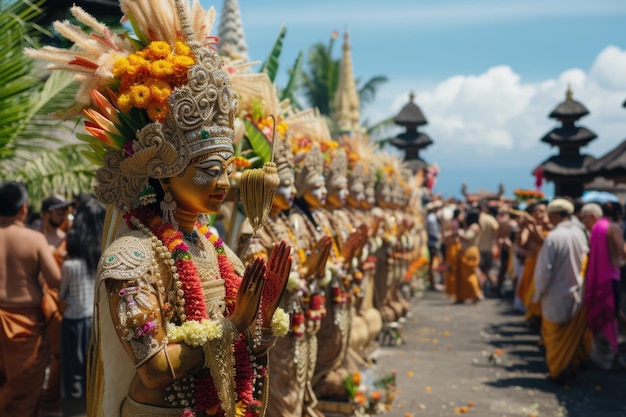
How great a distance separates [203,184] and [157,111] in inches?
14.9

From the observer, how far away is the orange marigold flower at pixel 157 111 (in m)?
3.44

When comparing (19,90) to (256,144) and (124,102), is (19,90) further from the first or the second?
(124,102)

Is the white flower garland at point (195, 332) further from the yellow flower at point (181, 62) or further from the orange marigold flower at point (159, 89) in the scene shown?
the yellow flower at point (181, 62)

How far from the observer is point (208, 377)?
3.46 m

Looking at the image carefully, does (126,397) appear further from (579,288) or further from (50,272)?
(579,288)

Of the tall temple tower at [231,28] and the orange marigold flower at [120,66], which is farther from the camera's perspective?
the tall temple tower at [231,28]

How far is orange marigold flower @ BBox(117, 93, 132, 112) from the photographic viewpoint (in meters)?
3.42

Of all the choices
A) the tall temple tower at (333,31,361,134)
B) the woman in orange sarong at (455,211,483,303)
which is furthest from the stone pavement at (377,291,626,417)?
the tall temple tower at (333,31,361,134)

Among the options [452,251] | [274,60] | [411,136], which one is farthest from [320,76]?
[274,60]

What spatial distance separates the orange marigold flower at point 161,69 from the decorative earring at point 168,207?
0.53 metres

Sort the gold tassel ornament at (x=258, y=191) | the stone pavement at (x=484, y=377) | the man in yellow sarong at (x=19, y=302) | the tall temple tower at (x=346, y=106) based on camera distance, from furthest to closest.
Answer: the tall temple tower at (x=346, y=106) < the stone pavement at (x=484, y=377) < the man in yellow sarong at (x=19, y=302) < the gold tassel ornament at (x=258, y=191)

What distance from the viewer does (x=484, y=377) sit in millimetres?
9531

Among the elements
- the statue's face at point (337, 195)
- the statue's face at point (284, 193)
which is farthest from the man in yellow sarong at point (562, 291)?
the statue's face at point (284, 193)

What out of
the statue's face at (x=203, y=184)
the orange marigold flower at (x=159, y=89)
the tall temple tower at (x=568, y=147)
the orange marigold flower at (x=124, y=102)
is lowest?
the statue's face at (x=203, y=184)
